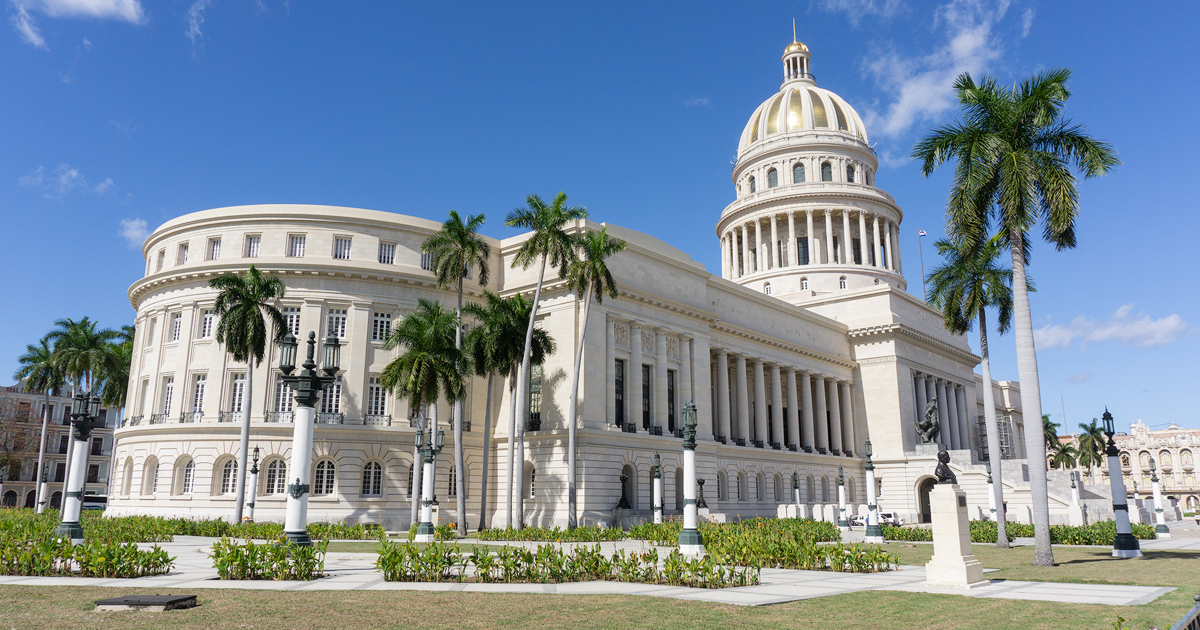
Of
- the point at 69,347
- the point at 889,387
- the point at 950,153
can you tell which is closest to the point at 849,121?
the point at 889,387

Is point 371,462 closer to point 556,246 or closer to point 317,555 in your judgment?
point 556,246

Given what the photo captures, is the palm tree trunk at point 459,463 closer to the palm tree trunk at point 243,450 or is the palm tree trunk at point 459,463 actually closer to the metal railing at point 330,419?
the metal railing at point 330,419

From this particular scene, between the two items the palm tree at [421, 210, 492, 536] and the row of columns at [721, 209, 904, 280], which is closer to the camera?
the palm tree at [421, 210, 492, 536]

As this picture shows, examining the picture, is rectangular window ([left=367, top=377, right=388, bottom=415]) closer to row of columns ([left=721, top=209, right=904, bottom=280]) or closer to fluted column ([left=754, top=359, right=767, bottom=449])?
fluted column ([left=754, top=359, right=767, bottom=449])

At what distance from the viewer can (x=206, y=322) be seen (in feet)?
158

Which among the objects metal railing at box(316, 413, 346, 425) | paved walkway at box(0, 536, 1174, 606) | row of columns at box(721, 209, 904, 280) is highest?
row of columns at box(721, 209, 904, 280)

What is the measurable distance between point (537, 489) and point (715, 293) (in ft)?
74.3

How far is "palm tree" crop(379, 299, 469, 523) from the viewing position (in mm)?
39781

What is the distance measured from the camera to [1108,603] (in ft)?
49.6

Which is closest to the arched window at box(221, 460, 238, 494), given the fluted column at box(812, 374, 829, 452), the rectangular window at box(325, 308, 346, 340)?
the rectangular window at box(325, 308, 346, 340)

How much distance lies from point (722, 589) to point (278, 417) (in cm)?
3543

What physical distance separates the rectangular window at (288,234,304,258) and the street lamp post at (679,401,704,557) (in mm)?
31607

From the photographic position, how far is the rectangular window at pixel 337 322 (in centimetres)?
4738

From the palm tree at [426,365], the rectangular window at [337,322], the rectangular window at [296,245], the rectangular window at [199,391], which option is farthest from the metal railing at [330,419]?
the rectangular window at [296,245]
